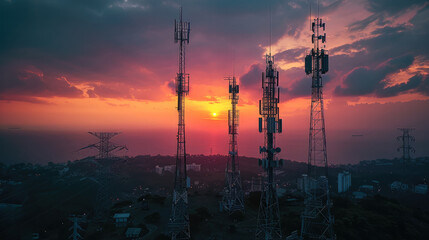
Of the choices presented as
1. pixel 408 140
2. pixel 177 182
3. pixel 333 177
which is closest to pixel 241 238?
pixel 177 182

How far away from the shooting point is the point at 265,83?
21.4 metres

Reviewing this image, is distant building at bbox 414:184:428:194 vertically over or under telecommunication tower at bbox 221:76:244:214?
under

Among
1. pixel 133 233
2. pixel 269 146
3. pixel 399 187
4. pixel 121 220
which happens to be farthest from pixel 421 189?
pixel 121 220

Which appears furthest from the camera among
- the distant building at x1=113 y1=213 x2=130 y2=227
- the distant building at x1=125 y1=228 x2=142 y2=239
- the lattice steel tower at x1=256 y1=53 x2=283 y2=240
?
the distant building at x1=113 y1=213 x2=130 y2=227

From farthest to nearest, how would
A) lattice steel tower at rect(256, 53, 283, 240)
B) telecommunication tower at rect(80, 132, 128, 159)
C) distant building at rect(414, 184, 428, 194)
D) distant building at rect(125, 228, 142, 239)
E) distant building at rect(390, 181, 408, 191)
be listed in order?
1. distant building at rect(390, 181, 408, 191)
2. distant building at rect(414, 184, 428, 194)
3. telecommunication tower at rect(80, 132, 128, 159)
4. distant building at rect(125, 228, 142, 239)
5. lattice steel tower at rect(256, 53, 283, 240)

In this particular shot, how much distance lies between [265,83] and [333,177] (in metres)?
85.1

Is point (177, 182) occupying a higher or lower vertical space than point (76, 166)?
higher

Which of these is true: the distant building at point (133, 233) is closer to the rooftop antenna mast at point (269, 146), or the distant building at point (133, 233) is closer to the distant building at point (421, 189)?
the rooftop antenna mast at point (269, 146)

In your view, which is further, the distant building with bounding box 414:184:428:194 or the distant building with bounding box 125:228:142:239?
the distant building with bounding box 414:184:428:194

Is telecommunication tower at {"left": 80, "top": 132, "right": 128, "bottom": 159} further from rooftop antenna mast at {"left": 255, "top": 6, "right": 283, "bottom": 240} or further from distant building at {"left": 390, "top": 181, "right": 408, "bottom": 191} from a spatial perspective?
distant building at {"left": 390, "top": 181, "right": 408, "bottom": 191}

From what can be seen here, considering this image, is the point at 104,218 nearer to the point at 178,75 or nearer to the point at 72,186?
the point at 178,75

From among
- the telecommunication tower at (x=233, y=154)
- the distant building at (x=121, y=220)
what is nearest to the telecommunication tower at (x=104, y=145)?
the distant building at (x=121, y=220)

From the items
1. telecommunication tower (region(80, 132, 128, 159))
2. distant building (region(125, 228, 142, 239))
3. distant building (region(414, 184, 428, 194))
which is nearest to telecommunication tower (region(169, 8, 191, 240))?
distant building (region(125, 228, 142, 239))

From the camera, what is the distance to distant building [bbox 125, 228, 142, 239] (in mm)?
26359
